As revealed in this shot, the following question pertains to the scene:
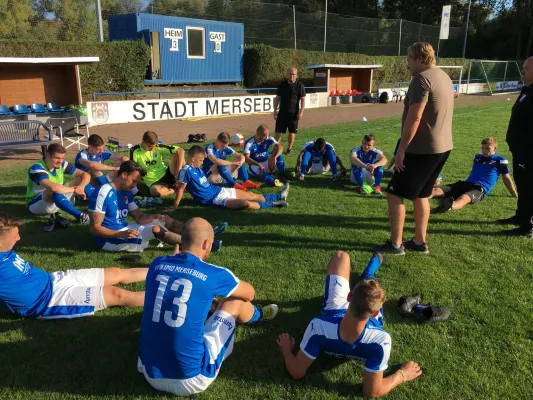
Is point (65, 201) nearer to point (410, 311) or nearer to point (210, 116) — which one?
point (410, 311)

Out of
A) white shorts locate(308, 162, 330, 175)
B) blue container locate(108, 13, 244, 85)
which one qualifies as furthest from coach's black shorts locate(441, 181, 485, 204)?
blue container locate(108, 13, 244, 85)

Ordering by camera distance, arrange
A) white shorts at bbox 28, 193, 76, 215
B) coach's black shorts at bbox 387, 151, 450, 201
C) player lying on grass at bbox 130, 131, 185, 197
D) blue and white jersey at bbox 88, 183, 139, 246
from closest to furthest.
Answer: coach's black shorts at bbox 387, 151, 450, 201 → blue and white jersey at bbox 88, 183, 139, 246 → white shorts at bbox 28, 193, 76, 215 → player lying on grass at bbox 130, 131, 185, 197

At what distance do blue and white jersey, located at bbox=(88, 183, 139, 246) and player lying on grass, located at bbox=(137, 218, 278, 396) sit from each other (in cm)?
223

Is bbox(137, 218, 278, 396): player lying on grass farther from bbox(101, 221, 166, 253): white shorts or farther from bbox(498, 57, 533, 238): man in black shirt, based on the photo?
bbox(498, 57, 533, 238): man in black shirt

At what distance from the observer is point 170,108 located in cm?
1678

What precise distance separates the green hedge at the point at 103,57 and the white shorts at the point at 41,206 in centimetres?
1355

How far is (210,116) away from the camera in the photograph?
18.0 m

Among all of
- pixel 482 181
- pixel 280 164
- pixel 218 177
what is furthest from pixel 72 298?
pixel 482 181

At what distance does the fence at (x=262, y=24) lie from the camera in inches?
927

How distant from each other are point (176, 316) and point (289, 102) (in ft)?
27.7

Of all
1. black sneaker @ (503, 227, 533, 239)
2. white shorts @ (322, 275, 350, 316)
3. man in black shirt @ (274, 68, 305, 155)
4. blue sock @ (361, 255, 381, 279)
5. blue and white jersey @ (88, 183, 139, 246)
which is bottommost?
black sneaker @ (503, 227, 533, 239)

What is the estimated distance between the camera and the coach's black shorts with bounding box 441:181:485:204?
6.52m

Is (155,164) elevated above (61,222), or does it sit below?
above

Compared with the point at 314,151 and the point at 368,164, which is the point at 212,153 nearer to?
the point at 314,151
